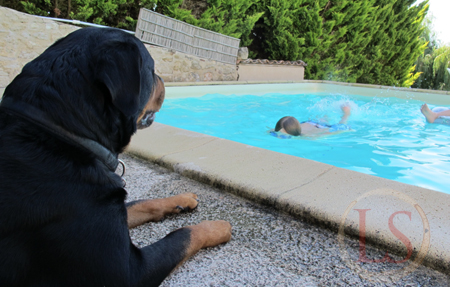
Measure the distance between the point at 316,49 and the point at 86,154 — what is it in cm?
1271

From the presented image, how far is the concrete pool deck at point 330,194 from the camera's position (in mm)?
1543

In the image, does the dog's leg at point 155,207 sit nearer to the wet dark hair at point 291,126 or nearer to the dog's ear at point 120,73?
the dog's ear at point 120,73

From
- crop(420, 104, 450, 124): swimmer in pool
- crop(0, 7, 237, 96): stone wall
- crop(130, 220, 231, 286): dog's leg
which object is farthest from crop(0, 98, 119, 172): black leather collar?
crop(420, 104, 450, 124): swimmer in pool

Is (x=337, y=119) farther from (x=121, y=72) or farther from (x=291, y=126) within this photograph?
(x=121, y=72)

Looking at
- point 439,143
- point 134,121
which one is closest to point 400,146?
point 439,143

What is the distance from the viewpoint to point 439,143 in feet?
18.1

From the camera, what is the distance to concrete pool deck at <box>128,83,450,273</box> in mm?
1543

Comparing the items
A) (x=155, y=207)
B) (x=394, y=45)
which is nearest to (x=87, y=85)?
(x=155, y=207)

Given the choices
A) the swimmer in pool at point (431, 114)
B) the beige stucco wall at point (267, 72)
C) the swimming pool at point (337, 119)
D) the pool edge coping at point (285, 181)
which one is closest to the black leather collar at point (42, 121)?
the pool edge coping at point (285, 181)

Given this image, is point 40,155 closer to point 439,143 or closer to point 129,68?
point 129,68

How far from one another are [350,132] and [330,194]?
14.9ft

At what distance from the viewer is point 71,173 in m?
1.12

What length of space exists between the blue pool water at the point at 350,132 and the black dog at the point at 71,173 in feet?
12.3

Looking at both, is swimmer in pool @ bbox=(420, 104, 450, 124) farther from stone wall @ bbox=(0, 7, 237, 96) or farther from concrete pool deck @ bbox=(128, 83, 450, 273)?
stone wall @ bbox=(0, 7, 237, 96)
